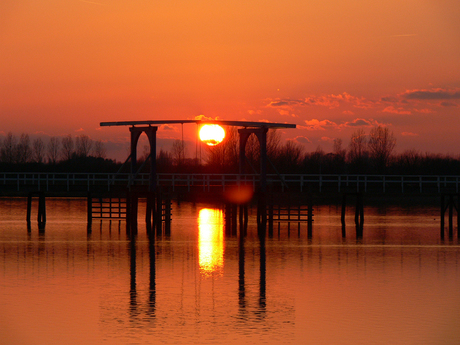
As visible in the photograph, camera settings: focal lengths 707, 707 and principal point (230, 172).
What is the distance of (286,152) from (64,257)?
8809 centimetres

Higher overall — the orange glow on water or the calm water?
the orange glow on water

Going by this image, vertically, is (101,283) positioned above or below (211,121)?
below

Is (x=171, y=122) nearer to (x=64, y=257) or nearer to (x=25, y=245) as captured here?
(x=25, y=245)

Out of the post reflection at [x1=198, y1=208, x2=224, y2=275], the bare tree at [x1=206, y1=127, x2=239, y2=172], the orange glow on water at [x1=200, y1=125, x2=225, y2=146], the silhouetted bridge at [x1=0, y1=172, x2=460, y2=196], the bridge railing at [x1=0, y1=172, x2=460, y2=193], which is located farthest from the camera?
the bare tree at [x1=206, y1=127, x2=239, y2=172]

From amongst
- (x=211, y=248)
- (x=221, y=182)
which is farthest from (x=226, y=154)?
(x=211, y=248)

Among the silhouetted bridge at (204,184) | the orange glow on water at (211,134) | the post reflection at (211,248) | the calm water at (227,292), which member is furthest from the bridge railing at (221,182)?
the calm water at (227,292)

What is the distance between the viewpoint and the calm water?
14.8m

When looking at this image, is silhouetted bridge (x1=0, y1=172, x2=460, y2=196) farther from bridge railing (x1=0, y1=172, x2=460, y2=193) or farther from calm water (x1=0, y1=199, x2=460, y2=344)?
calm water (x1=0, y1=199, x2=460, y2=344)

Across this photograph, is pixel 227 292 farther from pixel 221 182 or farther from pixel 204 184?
pixel 221 182

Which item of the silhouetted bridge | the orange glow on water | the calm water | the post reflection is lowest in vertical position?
the post reflection

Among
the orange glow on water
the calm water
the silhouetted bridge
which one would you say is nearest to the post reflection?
the calm water

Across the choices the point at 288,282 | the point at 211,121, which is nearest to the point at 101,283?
the point at 288,282

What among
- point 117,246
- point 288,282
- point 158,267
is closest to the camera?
point 288,282

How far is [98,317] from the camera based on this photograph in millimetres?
16203
